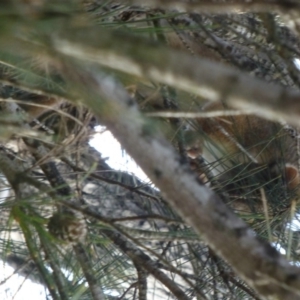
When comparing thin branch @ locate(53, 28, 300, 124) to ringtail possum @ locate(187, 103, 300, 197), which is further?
ringtail possum @ locate(187, 103, 300, 197)

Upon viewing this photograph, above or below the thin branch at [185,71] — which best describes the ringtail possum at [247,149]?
above

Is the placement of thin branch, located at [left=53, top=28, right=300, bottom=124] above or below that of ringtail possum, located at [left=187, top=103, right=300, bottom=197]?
below

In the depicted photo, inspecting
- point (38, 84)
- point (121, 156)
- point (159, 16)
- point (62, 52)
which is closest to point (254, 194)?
point (121, 156)

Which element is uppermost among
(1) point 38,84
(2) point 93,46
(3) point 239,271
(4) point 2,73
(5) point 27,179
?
(4) point 2,73

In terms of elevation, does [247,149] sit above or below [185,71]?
above

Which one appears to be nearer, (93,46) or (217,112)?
(93,46)

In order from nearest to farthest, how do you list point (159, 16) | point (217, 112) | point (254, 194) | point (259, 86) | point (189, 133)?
point (259, 86), point (217, 112), point (159, 16), point (189, 133), point (254, 194)

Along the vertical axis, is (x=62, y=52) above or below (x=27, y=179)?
below

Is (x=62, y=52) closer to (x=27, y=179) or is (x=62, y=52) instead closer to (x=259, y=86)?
(x=259, y=86)

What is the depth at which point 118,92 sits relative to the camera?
1.83 ft

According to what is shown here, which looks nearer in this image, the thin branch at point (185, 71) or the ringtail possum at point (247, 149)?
the thin branch at point (185, 71)

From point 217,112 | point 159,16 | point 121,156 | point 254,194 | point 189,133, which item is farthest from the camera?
point 254,194

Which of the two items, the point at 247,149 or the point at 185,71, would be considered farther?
the point at 247,149

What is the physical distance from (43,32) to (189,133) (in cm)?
83
